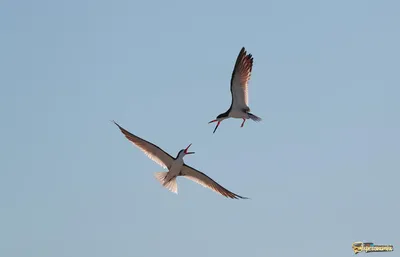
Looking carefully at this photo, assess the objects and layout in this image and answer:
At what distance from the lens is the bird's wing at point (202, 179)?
1913 inches

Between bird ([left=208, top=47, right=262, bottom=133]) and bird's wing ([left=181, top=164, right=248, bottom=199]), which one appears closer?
bird's wing ([left=181, top=164, right=248, bottom=199])

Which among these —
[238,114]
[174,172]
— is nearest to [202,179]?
[174,172]

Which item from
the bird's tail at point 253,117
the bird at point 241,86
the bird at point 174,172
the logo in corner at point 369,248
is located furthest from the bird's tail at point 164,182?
the logo in corner at point 369,248

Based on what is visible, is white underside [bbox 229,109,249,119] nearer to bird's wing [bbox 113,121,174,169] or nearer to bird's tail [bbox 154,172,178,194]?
bird's wing [bbox 113,121,174,169]

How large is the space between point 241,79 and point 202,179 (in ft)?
19.2

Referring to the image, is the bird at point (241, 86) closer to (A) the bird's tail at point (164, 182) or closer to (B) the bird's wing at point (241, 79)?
(B) the bird's wing at point (241, 79)

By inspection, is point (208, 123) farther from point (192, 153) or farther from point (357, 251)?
point (357, 251)

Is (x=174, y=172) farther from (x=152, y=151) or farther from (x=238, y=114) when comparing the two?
(x=238, y=114)

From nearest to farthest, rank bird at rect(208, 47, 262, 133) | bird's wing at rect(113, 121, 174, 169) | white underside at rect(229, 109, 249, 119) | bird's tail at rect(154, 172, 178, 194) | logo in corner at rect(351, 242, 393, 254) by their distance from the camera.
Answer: bird's wing at rect(113, 121, 174, 169), bird's tail at rect(154, 172, 178, 194), bird at rect(208, 47, 262, 133), white underside at rect(229, 109, 249, 119), logo in corner at rect(351, 242, 393, 254)

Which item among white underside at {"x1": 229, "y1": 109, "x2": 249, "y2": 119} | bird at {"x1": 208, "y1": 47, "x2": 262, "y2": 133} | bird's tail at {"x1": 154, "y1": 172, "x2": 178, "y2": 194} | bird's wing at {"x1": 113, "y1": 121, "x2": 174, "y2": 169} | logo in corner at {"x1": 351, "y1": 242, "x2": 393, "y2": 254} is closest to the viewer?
bird's wing at {"x1": 113, "y1": 121, "x2": 174, "y2": 169}

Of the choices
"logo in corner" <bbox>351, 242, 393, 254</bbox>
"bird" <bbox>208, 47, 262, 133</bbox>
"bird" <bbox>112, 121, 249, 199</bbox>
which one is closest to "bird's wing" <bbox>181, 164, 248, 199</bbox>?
"bird" <bbox>112, 121, 249, 199</bbox>

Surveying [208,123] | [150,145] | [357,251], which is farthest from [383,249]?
[150,145]

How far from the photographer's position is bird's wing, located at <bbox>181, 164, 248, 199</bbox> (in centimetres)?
4859

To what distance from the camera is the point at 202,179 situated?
49219 millimetres
